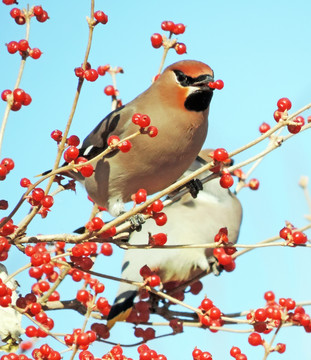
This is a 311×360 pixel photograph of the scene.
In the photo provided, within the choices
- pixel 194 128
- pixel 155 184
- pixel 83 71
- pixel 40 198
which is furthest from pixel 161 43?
pixel 40 198

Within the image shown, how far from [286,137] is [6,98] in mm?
983

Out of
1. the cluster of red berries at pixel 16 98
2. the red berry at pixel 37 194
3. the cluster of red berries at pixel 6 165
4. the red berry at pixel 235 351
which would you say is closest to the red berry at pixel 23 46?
the cluster of red berries at pixel 16 98

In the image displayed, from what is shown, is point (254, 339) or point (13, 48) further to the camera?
point (254, 339)

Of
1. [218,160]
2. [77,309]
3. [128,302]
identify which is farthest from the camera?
[128,302]

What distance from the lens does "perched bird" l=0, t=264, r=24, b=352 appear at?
98.7 inches

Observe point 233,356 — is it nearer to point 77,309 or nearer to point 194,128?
point 77,309

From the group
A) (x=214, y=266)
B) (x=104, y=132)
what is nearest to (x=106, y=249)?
(x=104, y=132)

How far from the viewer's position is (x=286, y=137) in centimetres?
223

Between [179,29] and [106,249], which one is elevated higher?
[179,29]

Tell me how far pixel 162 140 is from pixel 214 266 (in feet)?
3.85

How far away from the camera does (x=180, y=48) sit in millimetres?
3068

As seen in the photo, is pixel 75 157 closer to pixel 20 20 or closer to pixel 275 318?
pixel 20 20

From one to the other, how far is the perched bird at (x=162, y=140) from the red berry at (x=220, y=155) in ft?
3.08

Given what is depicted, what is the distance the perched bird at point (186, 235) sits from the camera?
4.00 meters
